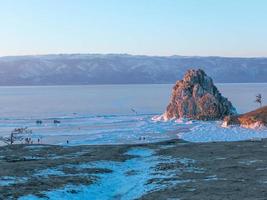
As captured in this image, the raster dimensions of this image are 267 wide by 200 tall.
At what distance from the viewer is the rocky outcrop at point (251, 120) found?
359 feet

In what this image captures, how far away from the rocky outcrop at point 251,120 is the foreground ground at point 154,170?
47009mm

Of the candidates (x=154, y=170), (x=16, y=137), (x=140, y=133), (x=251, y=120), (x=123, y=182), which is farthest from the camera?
(x=140, y=133)

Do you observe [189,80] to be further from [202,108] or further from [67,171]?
[67,171]

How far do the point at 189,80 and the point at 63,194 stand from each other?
12503 cm

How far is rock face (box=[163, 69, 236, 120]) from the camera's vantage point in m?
147

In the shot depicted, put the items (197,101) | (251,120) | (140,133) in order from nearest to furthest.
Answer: (251,120) < (140,133) < (197,101)

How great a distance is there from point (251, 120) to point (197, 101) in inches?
1604

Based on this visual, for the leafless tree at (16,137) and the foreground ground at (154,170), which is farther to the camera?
the leafless tree at (16,137)

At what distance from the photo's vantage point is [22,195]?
33.4m

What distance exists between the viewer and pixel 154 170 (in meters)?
44.6

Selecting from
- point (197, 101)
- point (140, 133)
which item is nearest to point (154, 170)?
point (140, 133)

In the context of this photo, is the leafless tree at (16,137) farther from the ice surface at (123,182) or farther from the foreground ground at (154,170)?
the ice surface at (123,182)

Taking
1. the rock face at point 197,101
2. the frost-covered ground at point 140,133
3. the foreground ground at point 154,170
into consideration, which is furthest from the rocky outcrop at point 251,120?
the foreground ground at point 154,170

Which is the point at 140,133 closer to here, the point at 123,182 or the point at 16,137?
the point at 16,137
